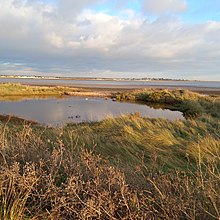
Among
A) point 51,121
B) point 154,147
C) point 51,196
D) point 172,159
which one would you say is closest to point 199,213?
point 51,196

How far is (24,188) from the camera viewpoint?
3428 mm

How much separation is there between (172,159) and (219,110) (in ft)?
53.7

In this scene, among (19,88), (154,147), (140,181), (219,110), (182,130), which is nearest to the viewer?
(140,181)

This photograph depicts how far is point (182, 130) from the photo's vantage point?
11500mm

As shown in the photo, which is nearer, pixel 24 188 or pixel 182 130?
pixel 24 188

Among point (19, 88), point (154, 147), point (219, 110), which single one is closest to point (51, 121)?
point (154, 147)

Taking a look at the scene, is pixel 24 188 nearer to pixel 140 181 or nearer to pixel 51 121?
pixel 140 181

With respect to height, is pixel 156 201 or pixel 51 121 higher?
pixel 156 201

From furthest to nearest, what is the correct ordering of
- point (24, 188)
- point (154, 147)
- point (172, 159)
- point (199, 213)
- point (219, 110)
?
point (219, 110), point (154, 147), point (172, 159), point (24, 188), point (199, 213)

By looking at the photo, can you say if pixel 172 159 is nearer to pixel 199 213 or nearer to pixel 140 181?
pixel 140 181

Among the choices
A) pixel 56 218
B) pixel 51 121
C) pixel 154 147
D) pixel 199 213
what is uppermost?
pixel 199 213

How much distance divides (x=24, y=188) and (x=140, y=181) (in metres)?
1.51

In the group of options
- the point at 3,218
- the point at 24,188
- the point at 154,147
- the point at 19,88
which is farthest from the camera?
the point at 19,88

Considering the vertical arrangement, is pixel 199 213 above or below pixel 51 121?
above
